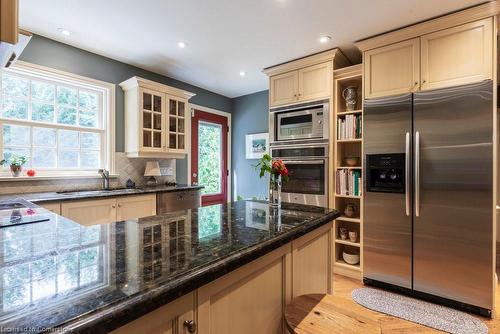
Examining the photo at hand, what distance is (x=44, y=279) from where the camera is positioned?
0.65 m

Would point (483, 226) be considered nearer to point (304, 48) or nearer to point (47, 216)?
point (304, 48)

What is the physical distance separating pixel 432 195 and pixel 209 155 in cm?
336

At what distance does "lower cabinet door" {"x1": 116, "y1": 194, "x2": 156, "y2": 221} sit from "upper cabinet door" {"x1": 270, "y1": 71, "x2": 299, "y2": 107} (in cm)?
197

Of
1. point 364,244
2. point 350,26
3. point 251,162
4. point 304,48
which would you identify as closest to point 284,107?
point 304,48

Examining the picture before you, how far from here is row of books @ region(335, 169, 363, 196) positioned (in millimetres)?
2844

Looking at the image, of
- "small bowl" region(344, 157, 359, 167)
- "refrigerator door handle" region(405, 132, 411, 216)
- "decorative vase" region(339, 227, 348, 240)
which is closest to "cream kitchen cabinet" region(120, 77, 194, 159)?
"small bowl" region(344, 157, 359, 167)

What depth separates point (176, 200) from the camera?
329cm

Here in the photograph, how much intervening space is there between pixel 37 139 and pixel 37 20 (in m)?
1.19

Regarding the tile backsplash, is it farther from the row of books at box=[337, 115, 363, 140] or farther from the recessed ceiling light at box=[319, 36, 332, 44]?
the recessed ceiling light at box=[319, 36, 332, 44]

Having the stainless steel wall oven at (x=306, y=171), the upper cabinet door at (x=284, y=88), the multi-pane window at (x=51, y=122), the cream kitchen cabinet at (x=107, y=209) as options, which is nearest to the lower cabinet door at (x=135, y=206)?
the cream kitchen cabinet at (x=107, y=209)

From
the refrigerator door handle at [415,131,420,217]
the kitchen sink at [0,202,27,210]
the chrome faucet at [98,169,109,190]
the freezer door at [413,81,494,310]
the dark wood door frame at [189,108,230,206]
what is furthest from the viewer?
the dark wood door frame at [189,108,230,206]

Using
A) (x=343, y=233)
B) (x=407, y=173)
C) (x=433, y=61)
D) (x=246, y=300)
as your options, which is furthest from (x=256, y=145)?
(x=246, y=300)

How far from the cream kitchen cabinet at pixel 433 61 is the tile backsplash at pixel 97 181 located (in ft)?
9.64

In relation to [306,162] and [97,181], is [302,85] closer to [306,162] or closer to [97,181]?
[306,162]
